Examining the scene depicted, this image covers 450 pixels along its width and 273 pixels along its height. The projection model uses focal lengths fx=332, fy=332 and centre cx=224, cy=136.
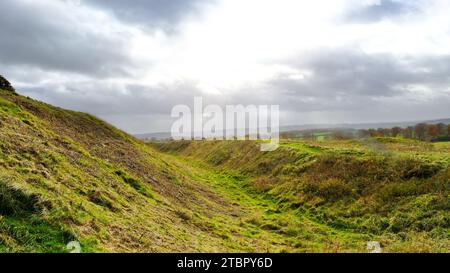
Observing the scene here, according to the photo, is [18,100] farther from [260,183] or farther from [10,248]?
[10,248]

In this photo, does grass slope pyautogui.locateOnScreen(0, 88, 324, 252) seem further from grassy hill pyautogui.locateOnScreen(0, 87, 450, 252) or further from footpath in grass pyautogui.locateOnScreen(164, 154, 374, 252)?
footpath in grass pyautogui.locateOnScreen(164, 154, 374, 252)

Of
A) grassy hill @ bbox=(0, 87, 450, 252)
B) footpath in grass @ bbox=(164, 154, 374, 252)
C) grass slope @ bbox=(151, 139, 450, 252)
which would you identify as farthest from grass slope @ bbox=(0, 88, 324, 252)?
grass slope @ bbox=(151, 139, 450, 252)

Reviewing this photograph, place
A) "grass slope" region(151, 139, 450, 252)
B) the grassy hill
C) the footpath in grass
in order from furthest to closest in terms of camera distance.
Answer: "grass slope" region(151, 139, 450, 252) < the footpath in grass < the grassy hill

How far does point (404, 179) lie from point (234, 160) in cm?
2753

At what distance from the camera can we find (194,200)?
23891 millimetres

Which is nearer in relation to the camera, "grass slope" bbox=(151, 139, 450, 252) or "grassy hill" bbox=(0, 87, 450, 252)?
"grassy hill" bbox=(0, 87, 450, 252)

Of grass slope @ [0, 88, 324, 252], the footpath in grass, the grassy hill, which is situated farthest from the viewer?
the footpath in grass

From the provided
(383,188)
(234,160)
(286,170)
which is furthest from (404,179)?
(234,160)

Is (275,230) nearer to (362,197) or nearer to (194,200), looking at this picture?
(194,200)

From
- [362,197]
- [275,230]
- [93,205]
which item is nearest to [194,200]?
[275,230]

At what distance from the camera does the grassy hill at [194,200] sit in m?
10.8

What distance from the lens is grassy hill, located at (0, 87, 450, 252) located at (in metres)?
10.8

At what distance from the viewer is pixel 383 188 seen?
2223 cm

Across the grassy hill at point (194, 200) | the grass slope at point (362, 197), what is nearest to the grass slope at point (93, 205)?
the grassy hill at point (194, 200)
